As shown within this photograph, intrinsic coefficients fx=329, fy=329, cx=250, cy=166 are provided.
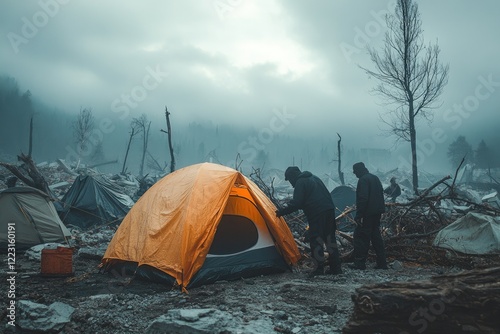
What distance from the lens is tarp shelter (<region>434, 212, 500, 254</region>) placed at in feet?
19.5

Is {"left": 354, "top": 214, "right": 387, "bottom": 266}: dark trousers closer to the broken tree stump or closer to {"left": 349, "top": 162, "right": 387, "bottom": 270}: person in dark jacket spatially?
{"left": 349, "top": 162, "right": 387, "bottom": 270}: person in dark jacket

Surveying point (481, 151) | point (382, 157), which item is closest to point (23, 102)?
point (481, 151)

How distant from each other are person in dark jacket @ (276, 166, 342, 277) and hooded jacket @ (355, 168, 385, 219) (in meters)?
0.60

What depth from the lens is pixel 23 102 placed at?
2997 inches

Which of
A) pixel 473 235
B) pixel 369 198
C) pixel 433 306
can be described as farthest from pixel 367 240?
pixel 433 306

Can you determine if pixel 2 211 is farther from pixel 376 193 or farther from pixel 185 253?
pixel 376 193

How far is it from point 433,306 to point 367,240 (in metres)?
3.70

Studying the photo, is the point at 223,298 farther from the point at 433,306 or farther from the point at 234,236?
the point at 433,306

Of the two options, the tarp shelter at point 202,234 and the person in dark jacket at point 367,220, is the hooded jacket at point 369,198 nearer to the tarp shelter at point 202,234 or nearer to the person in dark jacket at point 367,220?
the person in dark jacket at point 367,220

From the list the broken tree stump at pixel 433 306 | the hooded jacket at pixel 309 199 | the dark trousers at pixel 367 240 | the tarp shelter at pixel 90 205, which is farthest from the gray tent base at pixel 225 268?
the tarp shelter at pixel 90 205

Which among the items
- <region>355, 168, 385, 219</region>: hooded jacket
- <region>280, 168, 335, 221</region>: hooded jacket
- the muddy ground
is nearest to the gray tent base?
the muddy ground

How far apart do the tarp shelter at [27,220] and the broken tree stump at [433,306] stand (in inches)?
303

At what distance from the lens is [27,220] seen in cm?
776

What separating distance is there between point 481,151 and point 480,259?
5946cm
